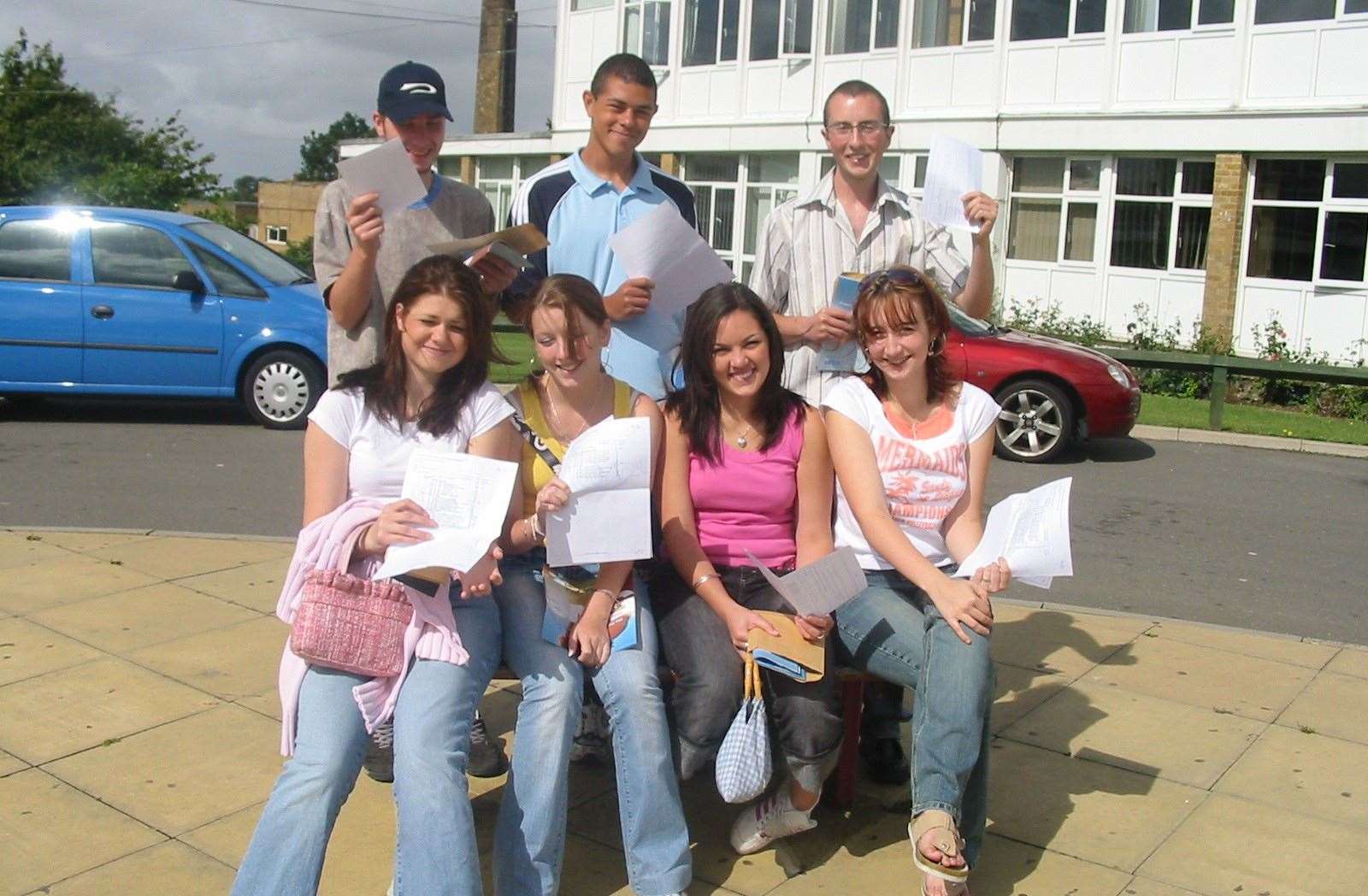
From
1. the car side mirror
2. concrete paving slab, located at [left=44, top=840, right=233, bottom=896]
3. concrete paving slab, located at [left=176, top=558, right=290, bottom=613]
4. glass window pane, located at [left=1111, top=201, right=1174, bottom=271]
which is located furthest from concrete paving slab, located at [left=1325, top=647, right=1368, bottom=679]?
glass window pane, located at [left=1111, top=201, right=1174, bottom=271]

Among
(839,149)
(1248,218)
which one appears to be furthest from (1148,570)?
(1248,218)

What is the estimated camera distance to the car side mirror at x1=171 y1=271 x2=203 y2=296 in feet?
36.6

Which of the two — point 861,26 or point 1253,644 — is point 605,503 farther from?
point 861,26

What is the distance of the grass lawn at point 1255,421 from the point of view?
13898 millimetres

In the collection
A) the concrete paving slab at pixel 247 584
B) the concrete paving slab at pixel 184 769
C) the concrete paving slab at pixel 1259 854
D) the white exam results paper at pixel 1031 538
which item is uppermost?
the white exam results paper at pixel 1031 538

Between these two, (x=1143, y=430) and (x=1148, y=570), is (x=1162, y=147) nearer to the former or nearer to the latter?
(x=1143, y=430)

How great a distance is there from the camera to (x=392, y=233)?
4188mm

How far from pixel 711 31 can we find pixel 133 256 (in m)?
19.2

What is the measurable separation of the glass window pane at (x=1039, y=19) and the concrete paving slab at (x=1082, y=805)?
20.9m

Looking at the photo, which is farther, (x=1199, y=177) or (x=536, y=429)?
(x=1199, y=177)

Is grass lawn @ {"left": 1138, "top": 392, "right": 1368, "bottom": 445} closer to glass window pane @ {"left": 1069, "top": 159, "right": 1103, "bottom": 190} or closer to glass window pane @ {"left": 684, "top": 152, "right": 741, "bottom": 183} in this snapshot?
glass window pane @ {"left": 1069, "top": 159, "right": 1103, "bottom": 190}

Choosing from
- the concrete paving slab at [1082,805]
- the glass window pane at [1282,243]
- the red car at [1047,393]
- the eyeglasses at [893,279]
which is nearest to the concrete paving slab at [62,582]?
the eyeglasses at [893,279]

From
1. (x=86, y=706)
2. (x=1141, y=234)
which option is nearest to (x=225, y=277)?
(x=86, y=706)

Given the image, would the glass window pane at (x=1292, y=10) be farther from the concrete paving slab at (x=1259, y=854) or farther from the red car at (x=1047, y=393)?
the concrete paving slab at (x=1259, y=854)
